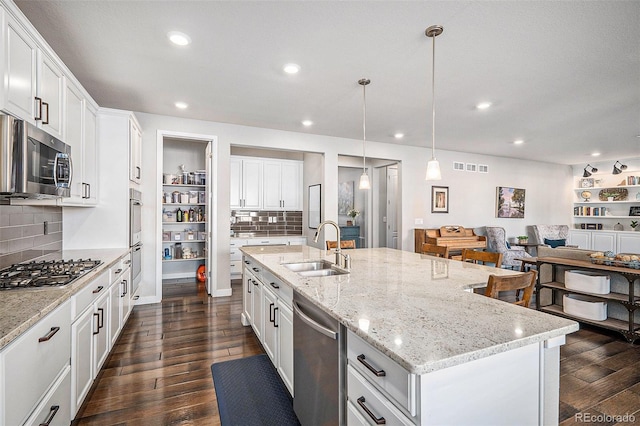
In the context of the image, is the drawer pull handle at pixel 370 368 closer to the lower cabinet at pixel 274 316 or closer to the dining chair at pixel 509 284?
the lower cabinet at pixel 274 316

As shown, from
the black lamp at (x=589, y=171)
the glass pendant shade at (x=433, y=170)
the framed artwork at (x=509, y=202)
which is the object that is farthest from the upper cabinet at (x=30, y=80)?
the black lamp at (x=589, y=171)

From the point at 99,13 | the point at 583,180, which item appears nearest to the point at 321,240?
the point at 99,13

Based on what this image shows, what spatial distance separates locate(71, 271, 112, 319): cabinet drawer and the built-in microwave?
62cm

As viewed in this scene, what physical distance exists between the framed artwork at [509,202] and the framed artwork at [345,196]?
3.43m

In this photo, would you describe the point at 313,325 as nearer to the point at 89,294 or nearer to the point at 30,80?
the point at 89,294

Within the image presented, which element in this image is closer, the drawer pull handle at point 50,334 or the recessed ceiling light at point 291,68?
the drawer pull handle at point 50,334

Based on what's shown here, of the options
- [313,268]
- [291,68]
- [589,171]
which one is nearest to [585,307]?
[313,268]

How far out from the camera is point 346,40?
2.45 m

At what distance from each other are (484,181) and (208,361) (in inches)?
271

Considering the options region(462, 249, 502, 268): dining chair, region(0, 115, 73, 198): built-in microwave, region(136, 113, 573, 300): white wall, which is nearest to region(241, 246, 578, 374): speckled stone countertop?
region(462, 249, 502, 268): dining chair

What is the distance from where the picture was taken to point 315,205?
609cm

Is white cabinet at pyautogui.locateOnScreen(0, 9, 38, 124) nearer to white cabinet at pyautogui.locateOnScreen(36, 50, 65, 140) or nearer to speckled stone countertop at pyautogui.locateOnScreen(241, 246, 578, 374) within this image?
white cabinet at pyautogui.locateOnScreen(36, 50, 65, 140)

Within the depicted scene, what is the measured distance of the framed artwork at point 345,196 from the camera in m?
7.84

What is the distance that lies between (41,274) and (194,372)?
1.26 m
